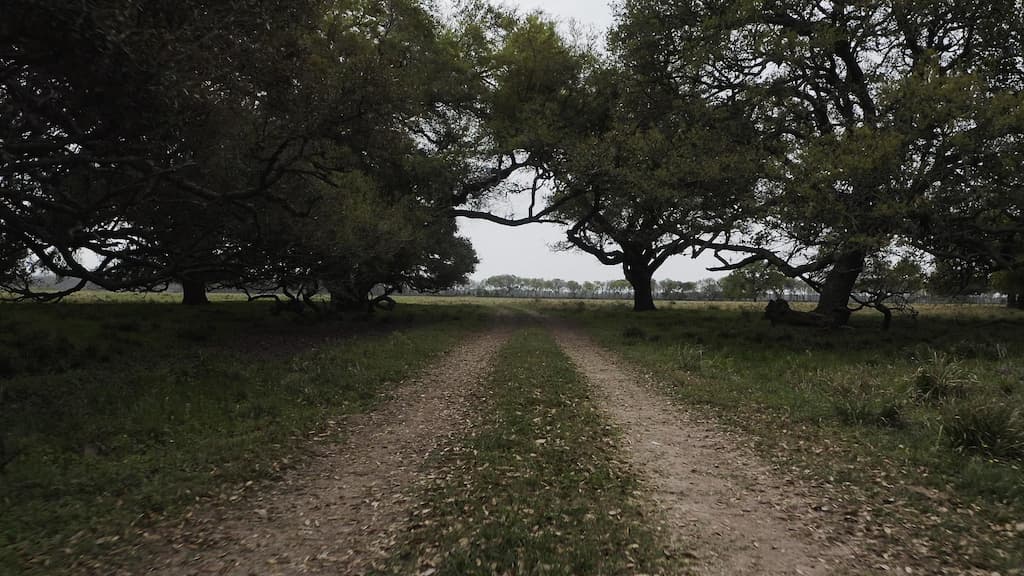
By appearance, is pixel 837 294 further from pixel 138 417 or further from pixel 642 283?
pixel 138 417

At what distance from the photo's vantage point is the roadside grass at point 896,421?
515 cm

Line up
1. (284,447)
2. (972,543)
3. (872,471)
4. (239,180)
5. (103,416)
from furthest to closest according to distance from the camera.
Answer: (239,180), (103,416), (284,447), (872,471), (972,543)

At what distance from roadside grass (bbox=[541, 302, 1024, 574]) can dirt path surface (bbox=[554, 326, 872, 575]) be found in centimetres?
60

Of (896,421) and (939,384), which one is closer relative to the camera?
(896,421)

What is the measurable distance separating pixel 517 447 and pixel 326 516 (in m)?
3.01

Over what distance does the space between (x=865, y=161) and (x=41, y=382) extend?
22948 mm

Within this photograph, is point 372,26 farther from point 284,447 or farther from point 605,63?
point 284,447

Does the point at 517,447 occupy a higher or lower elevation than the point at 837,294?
lower

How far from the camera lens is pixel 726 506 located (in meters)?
5.61

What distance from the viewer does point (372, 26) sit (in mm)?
22031

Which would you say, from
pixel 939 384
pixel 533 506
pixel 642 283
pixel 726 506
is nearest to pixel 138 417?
pixel 533 506

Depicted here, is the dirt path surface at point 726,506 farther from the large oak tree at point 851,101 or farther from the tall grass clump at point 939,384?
the large oak tree at point 851,101

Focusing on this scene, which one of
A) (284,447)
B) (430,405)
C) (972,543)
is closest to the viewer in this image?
(972,543)

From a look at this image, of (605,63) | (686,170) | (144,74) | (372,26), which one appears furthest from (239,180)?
(605,63)
